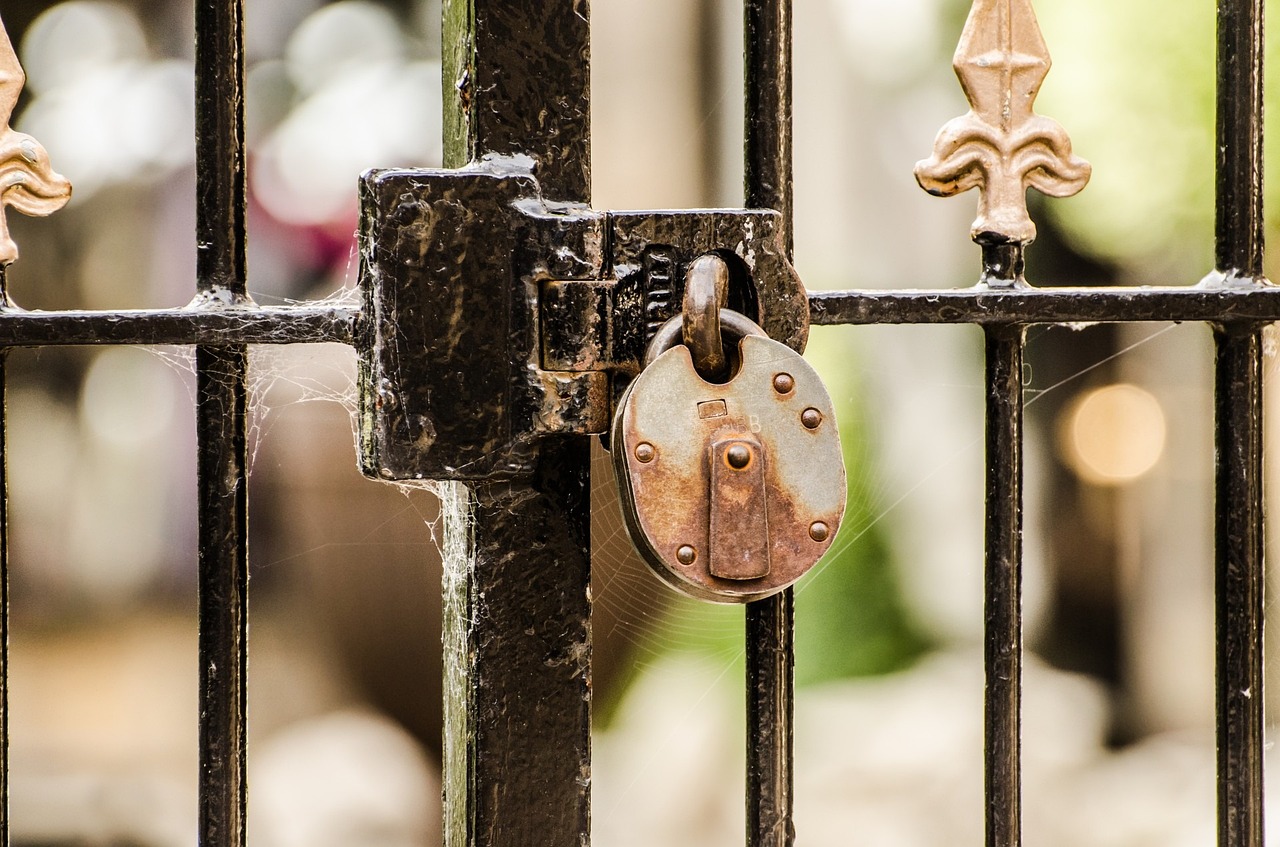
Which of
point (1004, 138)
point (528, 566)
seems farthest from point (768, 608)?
point (1004, 138)

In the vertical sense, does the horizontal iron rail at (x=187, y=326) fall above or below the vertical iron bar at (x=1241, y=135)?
below

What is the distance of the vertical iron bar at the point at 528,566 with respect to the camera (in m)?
0.49

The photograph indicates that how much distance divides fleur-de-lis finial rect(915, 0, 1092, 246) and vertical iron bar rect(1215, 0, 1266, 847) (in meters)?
0.12

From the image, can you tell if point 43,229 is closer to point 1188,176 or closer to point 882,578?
point 882,578

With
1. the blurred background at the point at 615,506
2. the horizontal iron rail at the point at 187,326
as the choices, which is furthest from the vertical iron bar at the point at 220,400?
the blurred background at the point at 615,506

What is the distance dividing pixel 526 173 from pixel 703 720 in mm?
1881

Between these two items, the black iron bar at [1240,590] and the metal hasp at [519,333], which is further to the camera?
the black iron bar at [1240,590]

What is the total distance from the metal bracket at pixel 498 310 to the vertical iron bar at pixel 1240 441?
0.33 meters

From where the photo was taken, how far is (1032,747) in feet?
7.46

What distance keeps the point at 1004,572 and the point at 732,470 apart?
26cm

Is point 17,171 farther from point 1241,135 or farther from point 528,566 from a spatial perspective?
point 1241,135

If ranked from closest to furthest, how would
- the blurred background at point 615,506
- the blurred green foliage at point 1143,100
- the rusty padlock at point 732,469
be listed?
→ the rusty padlock at point 732,469 < the blurred green foliage at point 1143,100 < the blurred background at point 615,506

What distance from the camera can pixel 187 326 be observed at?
0.52 m

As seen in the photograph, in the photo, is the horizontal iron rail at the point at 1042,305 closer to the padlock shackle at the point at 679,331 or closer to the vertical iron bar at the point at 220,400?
the padlock shackle at the point at 679,331
